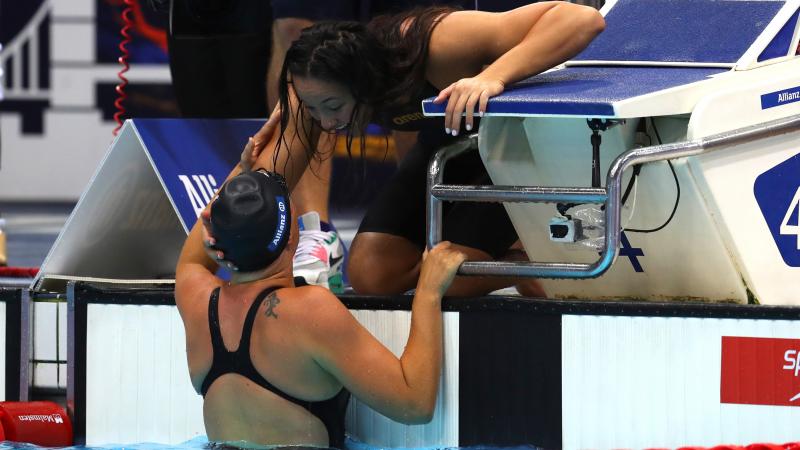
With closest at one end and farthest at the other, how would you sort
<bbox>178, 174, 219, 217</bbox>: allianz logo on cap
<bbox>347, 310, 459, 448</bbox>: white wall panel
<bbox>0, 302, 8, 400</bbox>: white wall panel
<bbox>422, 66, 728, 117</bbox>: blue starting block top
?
<bbox>422, 66, 728, 117</bbox>: blue starting block top, <bbox>347, 310, 459, 448</bbox>: white wall panel, <bbox>0, 302, 8, 400</bbox>: white wall panel, <bbox>178, 174, 219, 217</bbox>: allianz logo on cap

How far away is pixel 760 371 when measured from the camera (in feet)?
10.2

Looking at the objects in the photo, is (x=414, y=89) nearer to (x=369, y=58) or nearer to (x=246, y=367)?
(x=369, y=58)

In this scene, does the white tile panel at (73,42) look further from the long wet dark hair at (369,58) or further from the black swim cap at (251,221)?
the black swim cap at (251,221)

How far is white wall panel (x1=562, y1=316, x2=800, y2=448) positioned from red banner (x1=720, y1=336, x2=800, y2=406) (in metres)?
0.02

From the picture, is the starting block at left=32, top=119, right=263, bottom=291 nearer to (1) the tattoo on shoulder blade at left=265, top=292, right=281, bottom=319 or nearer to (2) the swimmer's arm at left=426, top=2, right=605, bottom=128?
(1) the tattoo on shoulder blade at left=265, top=292, right=281, bottom=319

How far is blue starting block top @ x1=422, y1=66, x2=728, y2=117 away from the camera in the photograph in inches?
116

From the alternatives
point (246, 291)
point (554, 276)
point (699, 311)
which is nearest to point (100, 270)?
point (246, 291)

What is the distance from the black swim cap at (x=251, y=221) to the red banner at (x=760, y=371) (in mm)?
1075

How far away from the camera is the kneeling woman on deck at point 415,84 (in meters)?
3.23

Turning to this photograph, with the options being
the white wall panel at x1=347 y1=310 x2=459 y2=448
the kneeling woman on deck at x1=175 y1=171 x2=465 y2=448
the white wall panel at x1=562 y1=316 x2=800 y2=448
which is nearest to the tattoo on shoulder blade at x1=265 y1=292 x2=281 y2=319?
the kneeling woman on deck at x1=175 y1=171 x2=465 y2=448

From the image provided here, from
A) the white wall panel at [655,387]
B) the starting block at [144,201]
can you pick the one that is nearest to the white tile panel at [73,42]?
the starting block at [144,201]

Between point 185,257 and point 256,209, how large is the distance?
0.48 meters

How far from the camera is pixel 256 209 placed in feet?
9.91

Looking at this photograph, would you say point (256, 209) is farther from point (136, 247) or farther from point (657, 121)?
point (136, 247)
